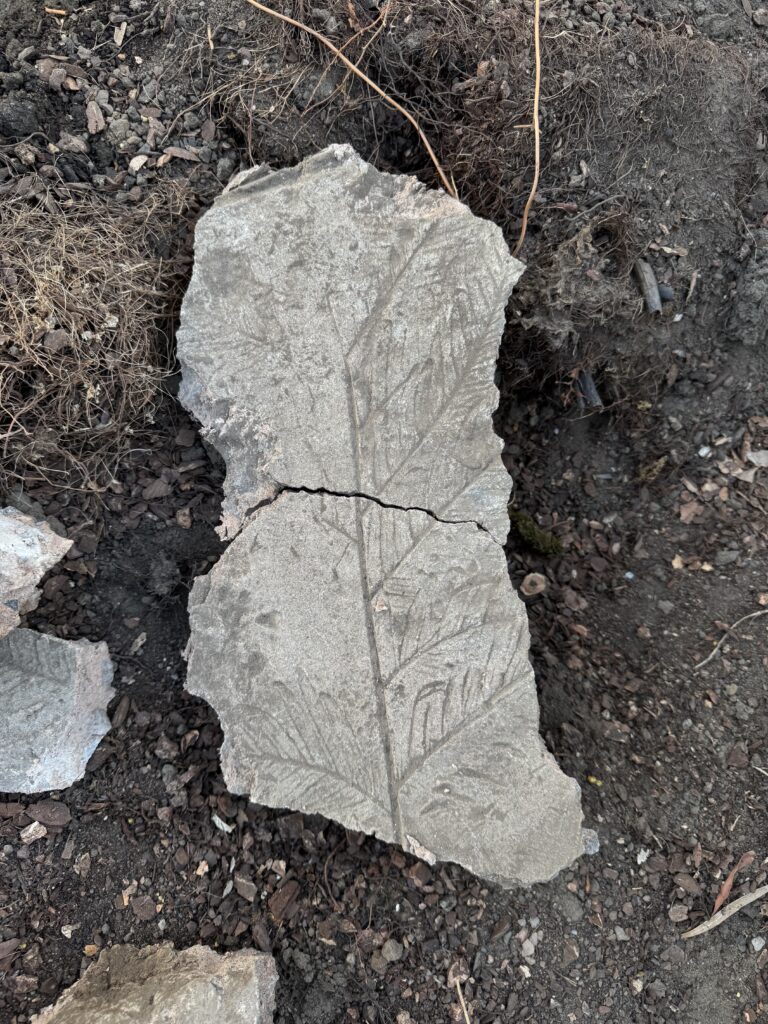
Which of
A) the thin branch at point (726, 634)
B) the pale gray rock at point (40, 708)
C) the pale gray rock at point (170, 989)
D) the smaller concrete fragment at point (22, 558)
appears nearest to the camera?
the pale gray rock at point (170, 989)

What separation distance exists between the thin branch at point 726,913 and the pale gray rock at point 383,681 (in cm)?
60

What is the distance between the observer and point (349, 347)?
2.20m

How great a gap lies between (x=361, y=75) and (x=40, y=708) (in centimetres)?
226

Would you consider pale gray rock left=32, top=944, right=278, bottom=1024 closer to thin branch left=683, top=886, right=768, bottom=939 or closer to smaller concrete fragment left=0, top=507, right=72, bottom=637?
smaller concrete fragment left=0, top=507, right=72, bottom=637

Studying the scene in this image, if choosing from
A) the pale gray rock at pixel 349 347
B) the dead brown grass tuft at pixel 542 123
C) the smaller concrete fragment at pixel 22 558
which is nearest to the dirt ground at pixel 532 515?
the dead brown grass tuft at pixel 542 123

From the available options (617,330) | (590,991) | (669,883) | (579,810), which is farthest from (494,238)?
(590,991)

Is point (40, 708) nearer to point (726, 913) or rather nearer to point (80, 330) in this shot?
point (80, 330)

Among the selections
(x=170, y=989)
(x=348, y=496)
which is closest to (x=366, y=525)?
(x=348, y=496)

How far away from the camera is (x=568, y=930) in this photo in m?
2.30

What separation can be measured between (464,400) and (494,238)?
499mm

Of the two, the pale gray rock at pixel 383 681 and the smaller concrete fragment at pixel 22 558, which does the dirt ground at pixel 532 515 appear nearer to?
the smaller concrete fragment at pixel 22 558

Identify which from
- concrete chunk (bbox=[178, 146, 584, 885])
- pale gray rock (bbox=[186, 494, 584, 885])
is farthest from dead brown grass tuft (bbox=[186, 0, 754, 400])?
pale gray rock (bbox=[186, 494, 584, 885])

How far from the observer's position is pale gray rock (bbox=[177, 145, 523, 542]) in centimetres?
219

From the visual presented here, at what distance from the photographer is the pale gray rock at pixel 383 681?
2068 millimetres
